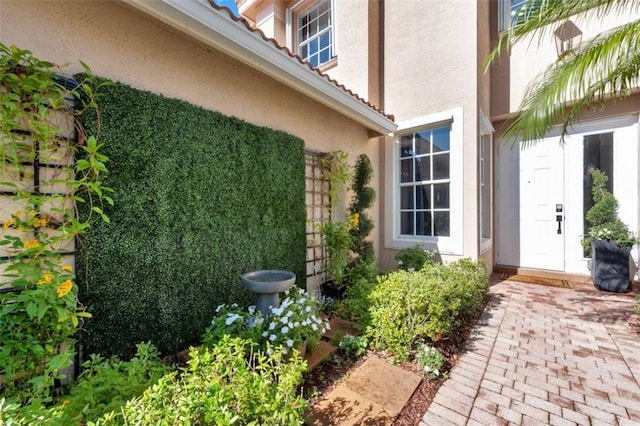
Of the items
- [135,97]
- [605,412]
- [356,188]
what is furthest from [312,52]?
[605,412]

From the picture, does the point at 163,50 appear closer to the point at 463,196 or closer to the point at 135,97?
the point at 135,97

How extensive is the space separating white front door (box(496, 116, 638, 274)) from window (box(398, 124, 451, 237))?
2.51 metres

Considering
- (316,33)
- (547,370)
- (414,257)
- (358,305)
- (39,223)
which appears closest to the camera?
(39,223)

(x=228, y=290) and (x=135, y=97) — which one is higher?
(x=135, y=97)

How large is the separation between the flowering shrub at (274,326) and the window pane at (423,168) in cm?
442

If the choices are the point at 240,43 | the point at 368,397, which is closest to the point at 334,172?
the point at 240,43

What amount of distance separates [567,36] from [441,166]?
4.06 m

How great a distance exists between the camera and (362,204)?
5996 millimetres

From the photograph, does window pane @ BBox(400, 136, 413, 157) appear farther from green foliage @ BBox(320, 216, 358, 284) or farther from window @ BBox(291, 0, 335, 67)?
window @ BBox(291, 0, 335, 67)

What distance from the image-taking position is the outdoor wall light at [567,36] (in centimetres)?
598

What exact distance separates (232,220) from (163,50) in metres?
2.11

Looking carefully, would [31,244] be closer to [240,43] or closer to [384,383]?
[240,43]

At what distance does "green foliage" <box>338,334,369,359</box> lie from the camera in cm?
334

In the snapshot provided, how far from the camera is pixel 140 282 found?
8.98 ft
